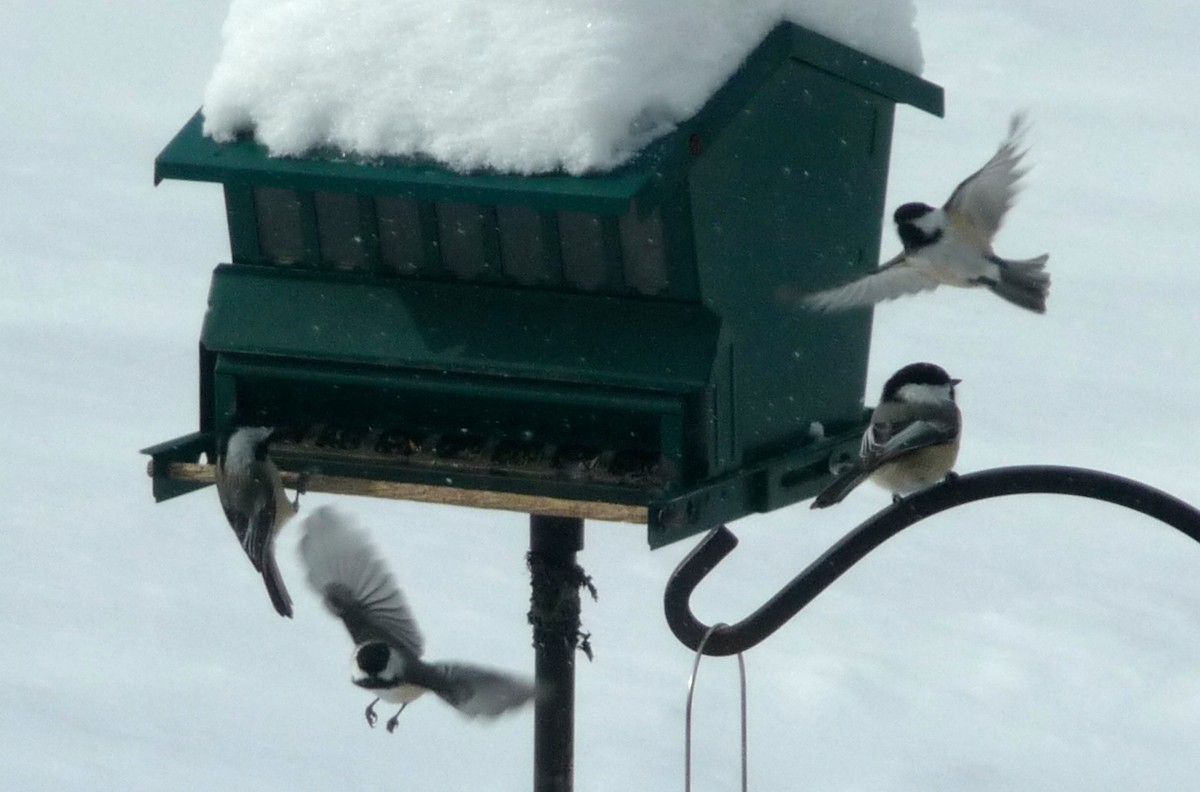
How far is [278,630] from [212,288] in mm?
3164

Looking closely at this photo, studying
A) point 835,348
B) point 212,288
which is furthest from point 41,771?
point 835,348

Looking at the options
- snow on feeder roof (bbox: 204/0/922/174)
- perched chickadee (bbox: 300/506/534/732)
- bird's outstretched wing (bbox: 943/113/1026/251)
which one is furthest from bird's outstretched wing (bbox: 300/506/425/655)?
bird's outstretched wing (bbox: 943/113/1026/251)

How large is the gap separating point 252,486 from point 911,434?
1148mm

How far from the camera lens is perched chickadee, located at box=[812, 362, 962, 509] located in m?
3.34

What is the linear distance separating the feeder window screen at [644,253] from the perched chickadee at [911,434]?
1.49 ft

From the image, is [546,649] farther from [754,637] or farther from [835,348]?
[835,348]

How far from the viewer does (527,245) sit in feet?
11.1

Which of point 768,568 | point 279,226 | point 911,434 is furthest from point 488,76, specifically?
point 768,568

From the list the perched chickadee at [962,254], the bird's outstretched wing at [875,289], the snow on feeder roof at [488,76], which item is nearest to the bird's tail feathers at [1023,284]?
the perched chickadee at [962,254]

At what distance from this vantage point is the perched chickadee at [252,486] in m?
3.44

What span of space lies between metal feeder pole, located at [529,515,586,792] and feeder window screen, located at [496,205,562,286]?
0.42 meters

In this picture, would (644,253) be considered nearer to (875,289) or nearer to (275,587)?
(875,289)

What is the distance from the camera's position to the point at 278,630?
6574mm

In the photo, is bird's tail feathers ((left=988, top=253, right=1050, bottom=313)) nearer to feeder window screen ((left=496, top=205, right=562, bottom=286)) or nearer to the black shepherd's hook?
the black shepherd's hook
